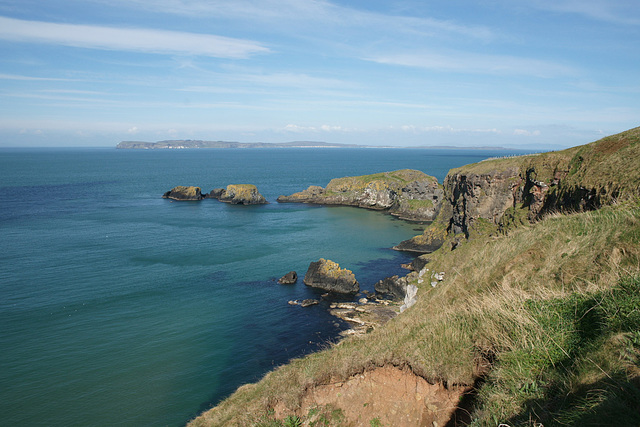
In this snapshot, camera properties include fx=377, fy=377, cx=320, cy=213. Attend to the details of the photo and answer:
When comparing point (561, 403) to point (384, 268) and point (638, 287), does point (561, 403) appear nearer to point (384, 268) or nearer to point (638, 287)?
point (638, 287)

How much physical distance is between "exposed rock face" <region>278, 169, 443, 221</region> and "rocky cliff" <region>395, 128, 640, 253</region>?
25585mm

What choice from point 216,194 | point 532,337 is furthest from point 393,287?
point 216,194

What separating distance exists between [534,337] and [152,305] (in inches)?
1490

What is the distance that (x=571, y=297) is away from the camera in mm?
8578

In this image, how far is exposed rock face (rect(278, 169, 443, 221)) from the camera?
87500mm

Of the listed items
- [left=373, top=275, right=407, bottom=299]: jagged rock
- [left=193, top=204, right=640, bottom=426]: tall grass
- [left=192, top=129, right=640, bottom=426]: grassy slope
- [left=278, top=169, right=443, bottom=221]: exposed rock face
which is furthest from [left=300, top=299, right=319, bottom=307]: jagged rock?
[left=278, top=169, right=443, bottom=221]: exposed rock face

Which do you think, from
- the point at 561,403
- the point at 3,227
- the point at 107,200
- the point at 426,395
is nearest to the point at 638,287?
the point at 561,403

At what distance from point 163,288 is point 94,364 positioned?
1491cm

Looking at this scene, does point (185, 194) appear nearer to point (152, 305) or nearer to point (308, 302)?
point (152, 305)

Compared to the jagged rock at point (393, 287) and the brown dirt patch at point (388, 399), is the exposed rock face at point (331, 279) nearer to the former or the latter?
the jagged rock at point (393, 287)

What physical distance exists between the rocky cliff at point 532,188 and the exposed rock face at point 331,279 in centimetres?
1652

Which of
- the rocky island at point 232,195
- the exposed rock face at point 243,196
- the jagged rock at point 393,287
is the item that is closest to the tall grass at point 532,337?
the jagged rock at point 393,287

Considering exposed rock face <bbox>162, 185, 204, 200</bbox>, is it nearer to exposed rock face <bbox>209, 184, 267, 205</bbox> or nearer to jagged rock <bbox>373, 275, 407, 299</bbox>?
exposed rock face <bbox>209, 184, 267, 205</bbox>

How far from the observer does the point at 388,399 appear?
10.0 metres
